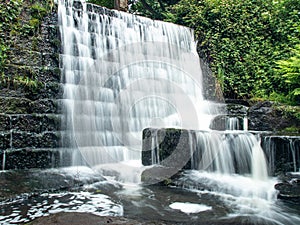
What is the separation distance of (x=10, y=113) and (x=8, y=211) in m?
3.21

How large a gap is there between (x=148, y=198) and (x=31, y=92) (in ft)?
14.0

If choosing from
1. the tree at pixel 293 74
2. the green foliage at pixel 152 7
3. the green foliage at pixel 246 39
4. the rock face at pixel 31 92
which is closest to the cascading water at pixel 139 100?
the rock face at pixel 31 92

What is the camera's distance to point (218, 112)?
10203mm

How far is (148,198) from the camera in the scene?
4703 millimetres

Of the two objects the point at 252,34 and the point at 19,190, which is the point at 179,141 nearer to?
the point at 19,190

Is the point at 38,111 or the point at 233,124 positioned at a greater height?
the point at 38,111

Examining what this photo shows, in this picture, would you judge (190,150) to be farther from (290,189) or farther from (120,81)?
(120,81)

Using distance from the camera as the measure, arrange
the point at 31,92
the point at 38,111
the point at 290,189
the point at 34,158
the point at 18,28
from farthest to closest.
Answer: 1. the point at 18,28
2. the point at 31,92
3. the point at 38,111
4. the point at 34,158
5. the point at 290,189

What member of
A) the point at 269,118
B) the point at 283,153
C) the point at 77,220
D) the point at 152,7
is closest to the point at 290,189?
the point at 283,153

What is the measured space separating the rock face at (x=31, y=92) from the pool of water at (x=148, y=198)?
671mm

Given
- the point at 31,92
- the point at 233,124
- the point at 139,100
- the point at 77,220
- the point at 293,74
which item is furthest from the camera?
the point at 139,100

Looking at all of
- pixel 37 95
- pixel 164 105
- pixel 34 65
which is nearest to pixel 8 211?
pixel 37 95

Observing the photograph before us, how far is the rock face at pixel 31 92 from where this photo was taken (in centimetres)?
634

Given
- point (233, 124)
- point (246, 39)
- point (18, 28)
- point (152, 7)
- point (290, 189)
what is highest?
point (152, 7)
